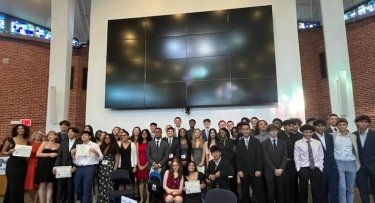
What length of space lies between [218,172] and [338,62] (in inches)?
177

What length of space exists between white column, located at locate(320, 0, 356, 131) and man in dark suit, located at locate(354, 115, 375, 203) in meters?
2.77

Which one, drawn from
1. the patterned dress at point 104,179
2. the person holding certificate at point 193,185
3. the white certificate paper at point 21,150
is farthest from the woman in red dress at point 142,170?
the white certificate paper at point 21,150

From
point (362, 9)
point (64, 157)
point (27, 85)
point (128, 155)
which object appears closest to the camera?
point (64, 157)

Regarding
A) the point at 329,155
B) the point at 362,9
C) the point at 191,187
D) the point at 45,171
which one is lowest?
the point at 191,187

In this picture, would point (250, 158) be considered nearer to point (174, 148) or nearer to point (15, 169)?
point (174, 148)

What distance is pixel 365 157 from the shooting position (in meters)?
4.45

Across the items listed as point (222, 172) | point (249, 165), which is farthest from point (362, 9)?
point (222, 172)

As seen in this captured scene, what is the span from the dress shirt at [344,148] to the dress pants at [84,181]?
381cm

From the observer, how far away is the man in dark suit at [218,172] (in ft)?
16.3

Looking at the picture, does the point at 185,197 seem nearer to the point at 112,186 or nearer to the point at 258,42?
the point at 112,186

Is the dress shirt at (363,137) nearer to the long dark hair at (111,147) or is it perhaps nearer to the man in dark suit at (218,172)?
the man in dark suit at (218,172)

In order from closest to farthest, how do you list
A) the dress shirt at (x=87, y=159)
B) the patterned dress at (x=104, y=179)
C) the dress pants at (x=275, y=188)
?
1. the dress pants at (x=275, y=188)
2. the dress shirt at (x=87, y=159)
3. the patterned dress at (x=104, y=179)

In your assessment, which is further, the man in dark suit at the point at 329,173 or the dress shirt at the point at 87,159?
the dress shirt at the point at 87,159

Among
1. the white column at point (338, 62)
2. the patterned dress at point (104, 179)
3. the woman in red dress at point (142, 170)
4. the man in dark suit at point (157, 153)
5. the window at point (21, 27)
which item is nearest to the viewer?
the patterned dress at point (104, 179)
